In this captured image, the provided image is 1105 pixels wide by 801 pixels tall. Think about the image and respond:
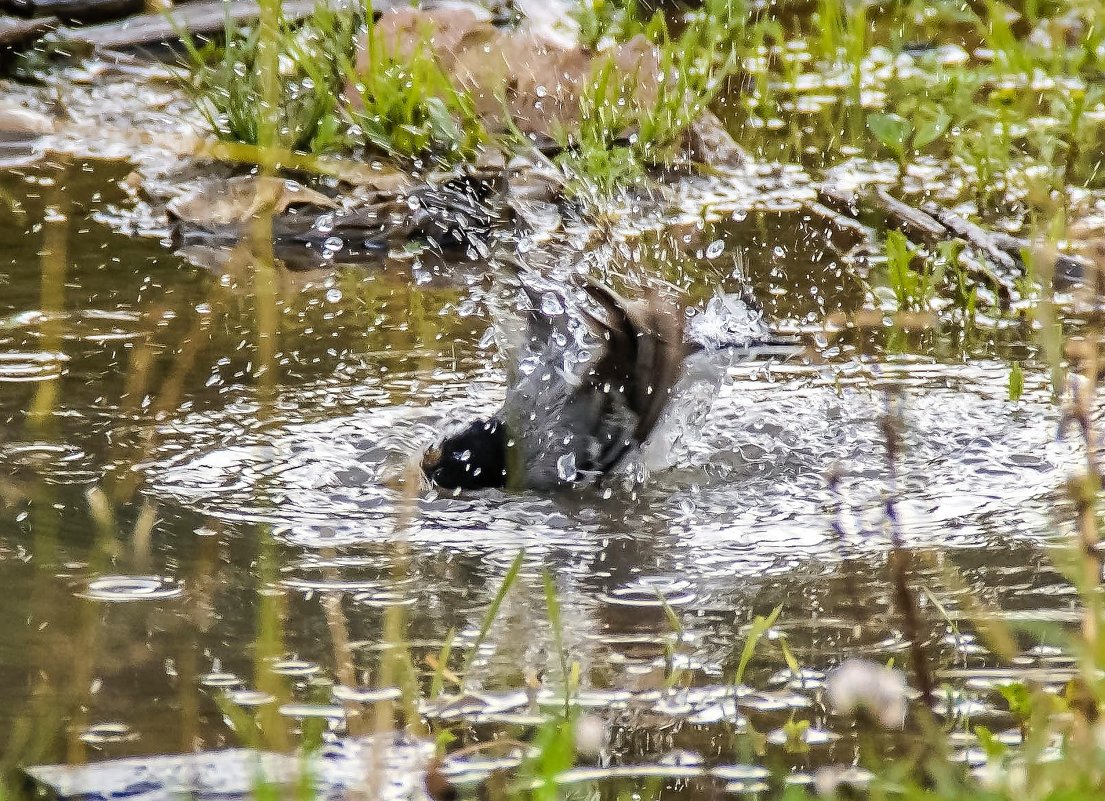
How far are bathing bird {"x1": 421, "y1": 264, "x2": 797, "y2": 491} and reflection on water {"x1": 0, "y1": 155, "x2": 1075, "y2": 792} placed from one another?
73 mm

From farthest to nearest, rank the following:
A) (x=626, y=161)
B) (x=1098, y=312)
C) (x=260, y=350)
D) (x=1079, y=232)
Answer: (x=626, y=161) < (x=1079, y=232) < (x=260, y=350) < (x=1098, y=312)

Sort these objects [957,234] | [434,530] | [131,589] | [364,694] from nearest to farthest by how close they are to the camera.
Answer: [364,694] < [131,589] < [434,530] < [957,234]

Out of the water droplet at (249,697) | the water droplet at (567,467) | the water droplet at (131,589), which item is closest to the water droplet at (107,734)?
the water droplet at (249,697)

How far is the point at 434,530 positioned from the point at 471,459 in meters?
0.26

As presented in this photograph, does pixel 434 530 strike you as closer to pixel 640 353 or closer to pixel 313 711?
pixel 640 353

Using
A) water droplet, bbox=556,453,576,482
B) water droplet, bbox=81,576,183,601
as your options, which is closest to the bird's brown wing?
water droplet, bbox=556,453,576,482

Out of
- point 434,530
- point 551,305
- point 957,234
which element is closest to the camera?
point 434,530

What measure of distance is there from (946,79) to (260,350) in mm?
2838

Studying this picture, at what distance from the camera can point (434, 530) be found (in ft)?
8.38

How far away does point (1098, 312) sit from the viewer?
1.57 metres

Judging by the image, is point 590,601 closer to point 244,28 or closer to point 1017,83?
point 1017,83

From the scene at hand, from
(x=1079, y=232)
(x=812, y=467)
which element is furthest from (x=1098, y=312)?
(x=1079, y=232)

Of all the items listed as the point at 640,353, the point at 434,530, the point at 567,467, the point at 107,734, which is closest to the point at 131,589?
the point at 107,734

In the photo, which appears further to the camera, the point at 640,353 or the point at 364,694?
the point at 640,353
